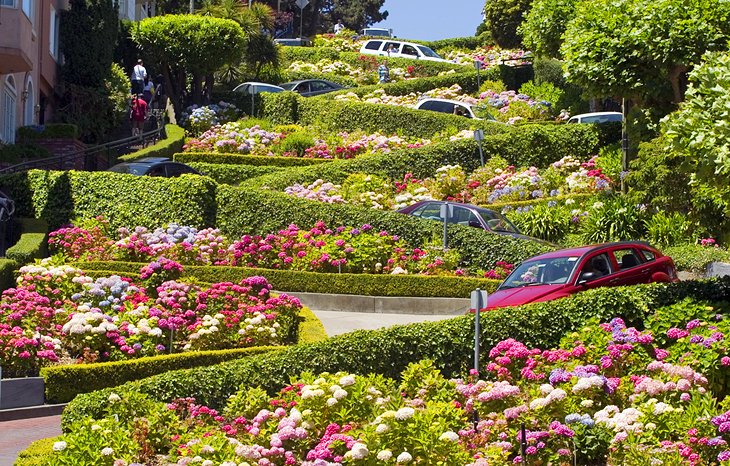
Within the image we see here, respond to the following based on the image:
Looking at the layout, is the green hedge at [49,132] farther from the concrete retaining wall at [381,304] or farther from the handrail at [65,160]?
the concrete retaining wall at [381,304]

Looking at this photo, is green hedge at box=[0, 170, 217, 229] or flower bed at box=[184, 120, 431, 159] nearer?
green hedge at box=[0, 170, 217, 229]

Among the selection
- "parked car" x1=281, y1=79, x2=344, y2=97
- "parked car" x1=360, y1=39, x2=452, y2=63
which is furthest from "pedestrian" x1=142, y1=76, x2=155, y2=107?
"parked car" x1=360, y1=39, x2=452, y2=63

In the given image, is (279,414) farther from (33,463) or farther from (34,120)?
(34,120)

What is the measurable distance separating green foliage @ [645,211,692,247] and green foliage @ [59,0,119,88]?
1945 centimetres

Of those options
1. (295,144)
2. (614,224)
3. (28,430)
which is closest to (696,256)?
(614,224)

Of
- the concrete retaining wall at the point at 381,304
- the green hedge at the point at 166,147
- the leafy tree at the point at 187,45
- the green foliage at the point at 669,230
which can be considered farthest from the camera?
the leafy tree at the point at 187,45

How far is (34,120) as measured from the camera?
39.6m

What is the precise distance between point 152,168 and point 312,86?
20.4m

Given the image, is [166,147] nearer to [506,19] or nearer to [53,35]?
[53,35]

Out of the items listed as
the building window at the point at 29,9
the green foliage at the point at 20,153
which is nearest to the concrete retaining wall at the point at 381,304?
the green foliage at the point at 20,153

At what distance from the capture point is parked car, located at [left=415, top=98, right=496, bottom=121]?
45406mm

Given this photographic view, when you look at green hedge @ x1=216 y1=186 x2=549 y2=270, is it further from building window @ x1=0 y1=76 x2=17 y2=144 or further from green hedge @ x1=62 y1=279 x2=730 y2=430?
building window @ x1=0 y1=76 x2=17 y2=144

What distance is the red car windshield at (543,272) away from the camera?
2016 centimetres

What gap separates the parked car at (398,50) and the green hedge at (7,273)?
42.7m
